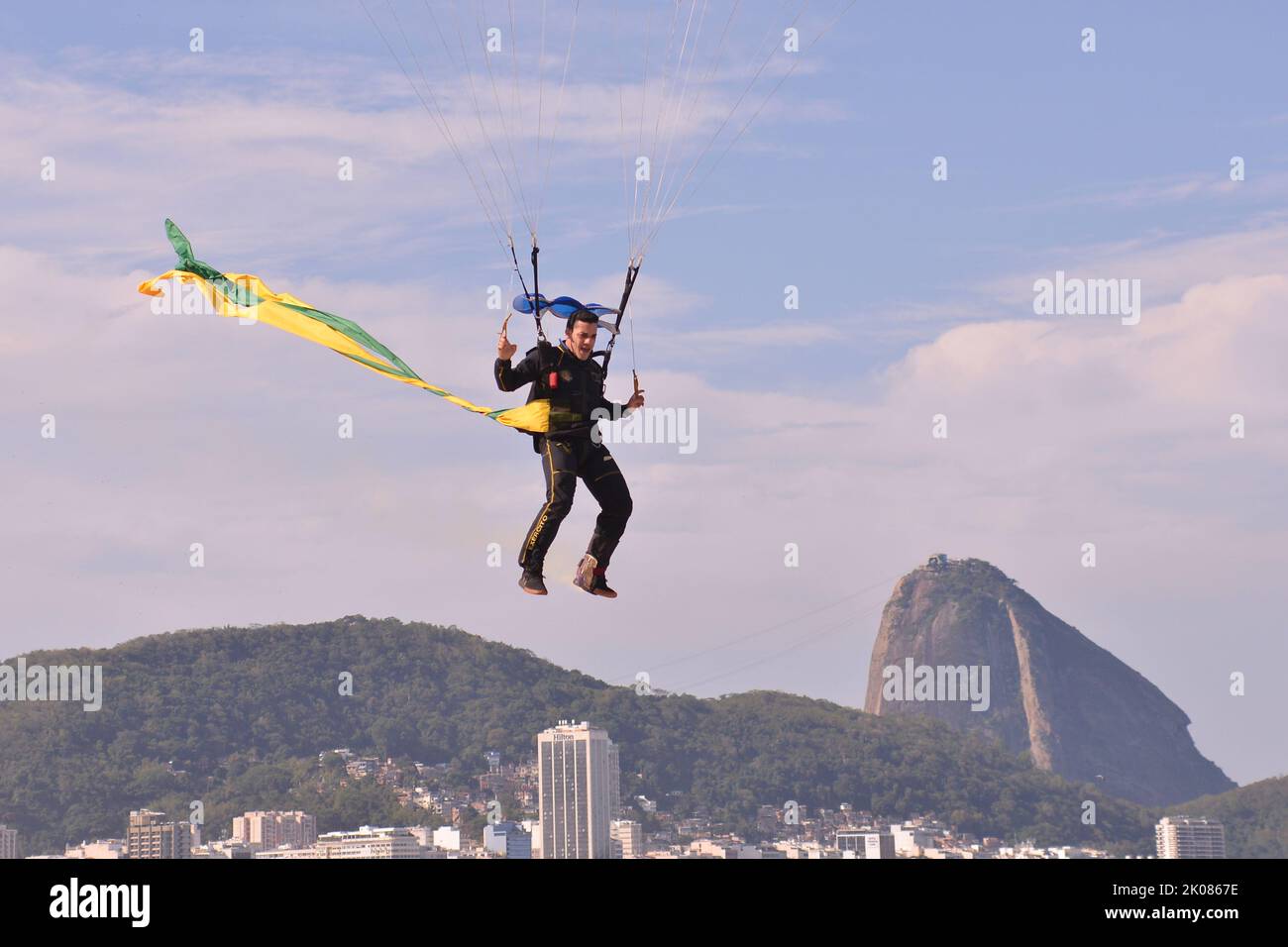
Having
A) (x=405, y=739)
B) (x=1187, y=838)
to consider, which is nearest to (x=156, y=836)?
(x=405, y=739)

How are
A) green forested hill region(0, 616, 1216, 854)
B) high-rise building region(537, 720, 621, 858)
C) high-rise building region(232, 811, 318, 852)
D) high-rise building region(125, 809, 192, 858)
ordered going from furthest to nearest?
green forested hill region(0, 616, 1216, 854), high-rise building region(537, 720, 621, 858), high-rise building region(232, 811, 318, 852), high-rise building region(125, 809, 192, 858)

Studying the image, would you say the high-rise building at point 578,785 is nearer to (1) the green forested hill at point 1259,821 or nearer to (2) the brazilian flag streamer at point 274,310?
(1) the green forested hill at point 1259,821

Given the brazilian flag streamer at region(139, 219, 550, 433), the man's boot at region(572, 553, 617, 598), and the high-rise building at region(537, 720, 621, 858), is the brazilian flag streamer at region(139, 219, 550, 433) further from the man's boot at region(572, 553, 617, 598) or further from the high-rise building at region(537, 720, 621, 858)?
the high-rise building at region(537, 720, 621, 858)

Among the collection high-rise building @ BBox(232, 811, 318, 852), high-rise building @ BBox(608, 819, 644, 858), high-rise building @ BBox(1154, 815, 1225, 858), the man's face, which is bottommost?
high-rise building @ BBox(1154, 815, 1225, 858)

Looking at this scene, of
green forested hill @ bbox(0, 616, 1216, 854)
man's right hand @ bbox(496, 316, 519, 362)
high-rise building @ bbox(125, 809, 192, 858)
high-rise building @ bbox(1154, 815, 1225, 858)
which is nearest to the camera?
man's right hand @ bbox(496, 316, 519, 362)

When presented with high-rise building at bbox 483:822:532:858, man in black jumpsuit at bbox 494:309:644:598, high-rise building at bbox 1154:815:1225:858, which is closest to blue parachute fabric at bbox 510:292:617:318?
man in black jumpsuit at bbox 494:309:644:598

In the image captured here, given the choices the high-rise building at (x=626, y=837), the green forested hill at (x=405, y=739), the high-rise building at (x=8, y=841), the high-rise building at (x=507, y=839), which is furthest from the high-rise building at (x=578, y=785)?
the high-rise building at (x=8, y=841)
